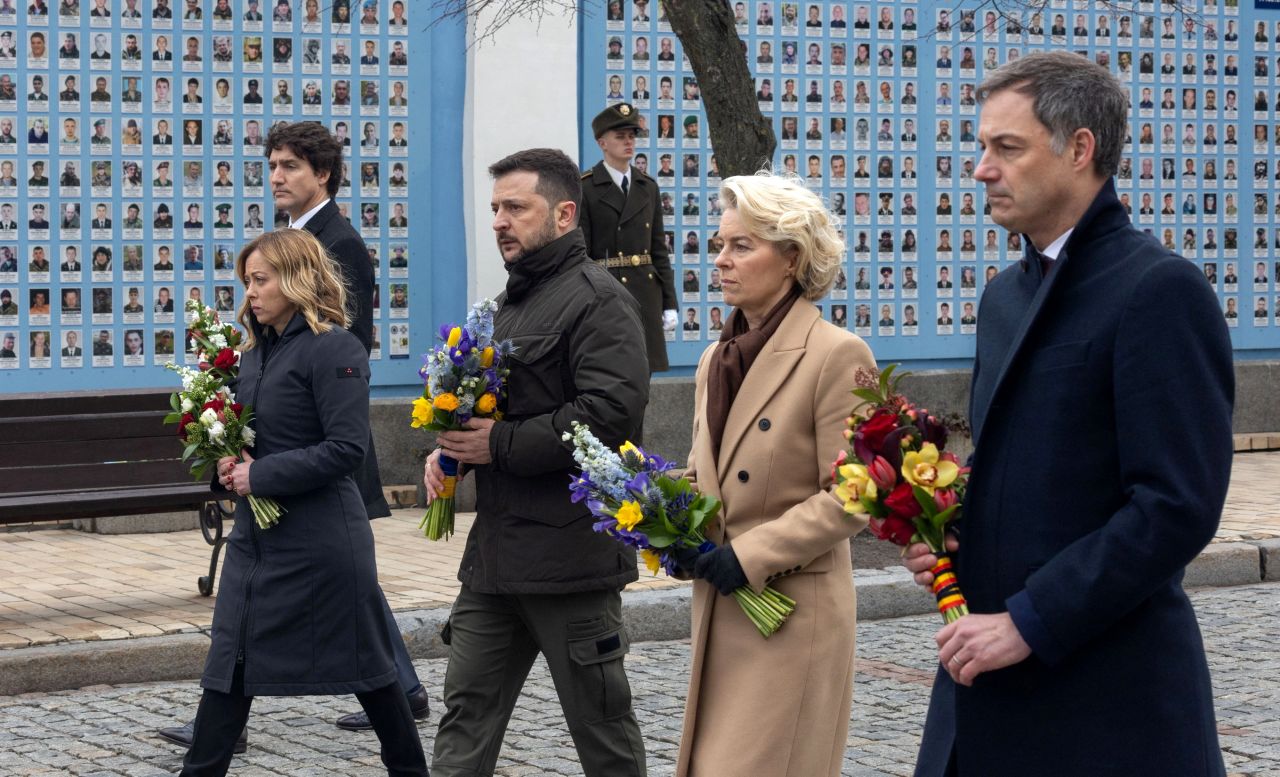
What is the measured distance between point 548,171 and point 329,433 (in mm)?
1024

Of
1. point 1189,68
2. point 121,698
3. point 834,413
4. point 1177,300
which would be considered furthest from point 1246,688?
point 1189,68

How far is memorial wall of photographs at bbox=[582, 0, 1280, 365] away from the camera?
41.3 feet

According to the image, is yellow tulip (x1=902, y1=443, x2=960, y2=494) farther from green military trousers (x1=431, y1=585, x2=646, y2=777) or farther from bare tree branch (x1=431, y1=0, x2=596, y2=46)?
bare tree branch (x1=431, y1=0, x2=596, y2=46)

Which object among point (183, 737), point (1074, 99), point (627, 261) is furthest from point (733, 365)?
point (627, 261)

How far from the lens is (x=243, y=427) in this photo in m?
5.39

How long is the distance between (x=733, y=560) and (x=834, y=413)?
0.40 m

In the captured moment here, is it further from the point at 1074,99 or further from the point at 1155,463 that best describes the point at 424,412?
the point at 1155,463

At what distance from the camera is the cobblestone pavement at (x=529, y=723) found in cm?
600

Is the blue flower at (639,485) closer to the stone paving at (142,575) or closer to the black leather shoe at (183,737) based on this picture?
the black leather shoe at (183,737)

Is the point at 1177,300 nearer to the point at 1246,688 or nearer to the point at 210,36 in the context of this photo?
the point at 1246,688

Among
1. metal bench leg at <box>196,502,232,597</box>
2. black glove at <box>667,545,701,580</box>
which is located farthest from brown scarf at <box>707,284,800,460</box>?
metal bench leg at <box>196,502,232,597</box>

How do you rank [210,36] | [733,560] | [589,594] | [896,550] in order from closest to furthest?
[733,560], [589,594], [896,550], [210,36]

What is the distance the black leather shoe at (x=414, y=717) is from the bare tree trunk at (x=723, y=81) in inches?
166

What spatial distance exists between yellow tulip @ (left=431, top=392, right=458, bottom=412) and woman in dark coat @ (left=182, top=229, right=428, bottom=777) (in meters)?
0.55
